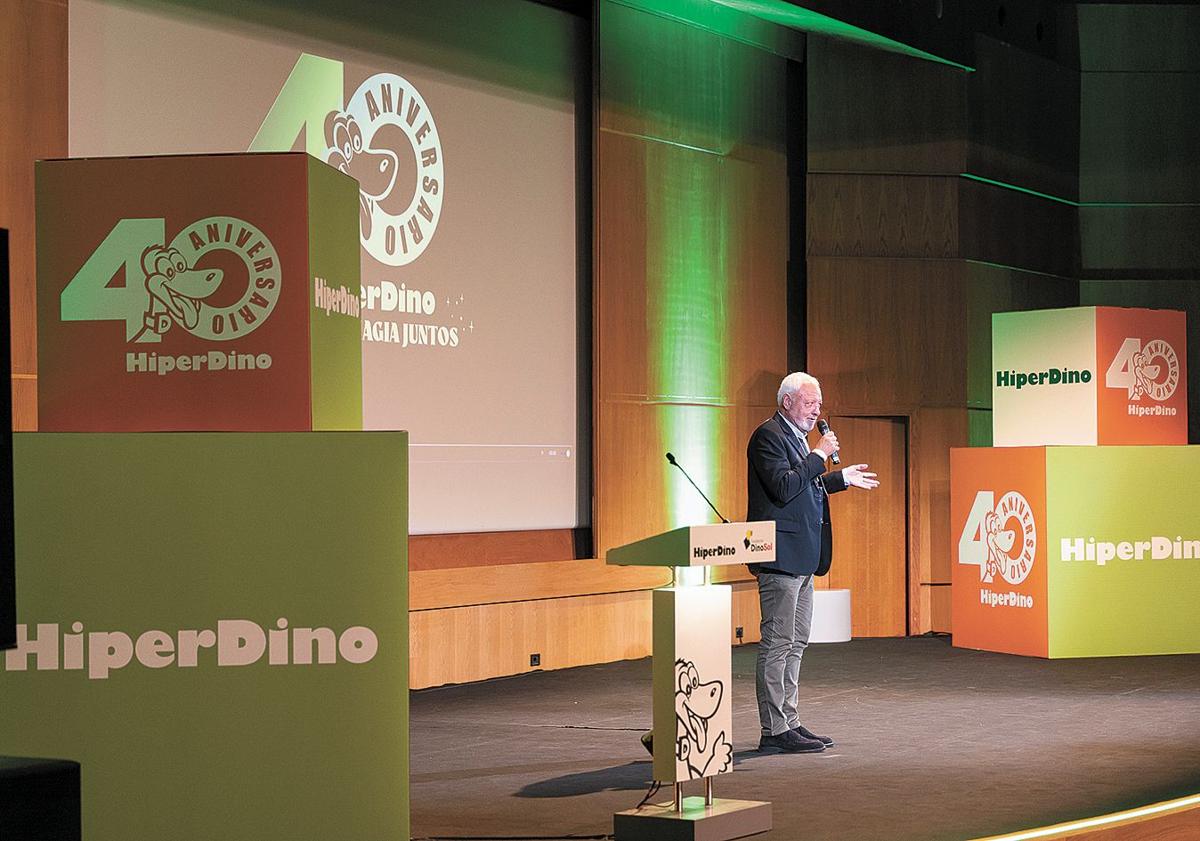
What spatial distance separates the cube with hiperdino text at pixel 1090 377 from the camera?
893 cm

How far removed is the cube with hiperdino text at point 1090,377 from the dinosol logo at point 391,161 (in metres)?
3.36

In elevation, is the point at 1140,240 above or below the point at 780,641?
above

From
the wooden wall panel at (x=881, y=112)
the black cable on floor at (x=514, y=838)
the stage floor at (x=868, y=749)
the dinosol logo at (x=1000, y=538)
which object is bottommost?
the stage floor at (x=868, y=749)

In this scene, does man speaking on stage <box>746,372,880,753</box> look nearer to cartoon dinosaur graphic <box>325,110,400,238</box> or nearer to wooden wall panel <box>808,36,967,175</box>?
cartoon dinosaur graphic <box>325,110,400,238</box>

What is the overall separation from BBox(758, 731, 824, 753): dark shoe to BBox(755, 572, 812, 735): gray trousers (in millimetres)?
22

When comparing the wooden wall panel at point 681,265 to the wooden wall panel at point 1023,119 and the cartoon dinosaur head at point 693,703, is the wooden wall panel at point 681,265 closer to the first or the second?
the wooden wall panel at point 1023,119

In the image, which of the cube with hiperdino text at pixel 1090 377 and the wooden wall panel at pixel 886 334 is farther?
the wooden wall panel at pixel 886 334

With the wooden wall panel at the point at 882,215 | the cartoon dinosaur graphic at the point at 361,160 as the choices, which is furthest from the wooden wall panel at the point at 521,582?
the wooden wall panel at the point at 882,215

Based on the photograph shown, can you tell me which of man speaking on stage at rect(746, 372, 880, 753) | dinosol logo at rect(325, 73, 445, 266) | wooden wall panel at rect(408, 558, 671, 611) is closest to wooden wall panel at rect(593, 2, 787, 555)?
wooden wall panel at rect(408, 558, 671, 611)

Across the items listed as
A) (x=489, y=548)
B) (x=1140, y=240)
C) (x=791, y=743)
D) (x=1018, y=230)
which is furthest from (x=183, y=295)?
(x=1140, y=240)

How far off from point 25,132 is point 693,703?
3483mm

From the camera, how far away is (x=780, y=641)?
5.79m

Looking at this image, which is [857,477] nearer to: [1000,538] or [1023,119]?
[1000,538]

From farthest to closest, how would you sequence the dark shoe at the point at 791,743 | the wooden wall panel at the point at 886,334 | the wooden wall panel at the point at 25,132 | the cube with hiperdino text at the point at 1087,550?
the wooden wall panel at the point at 886,334 → the cube with hiperdino text at the point at 1087,550 → the wooden wall panel at the point at 25,132 → the dark shoe at the point at 791,743
